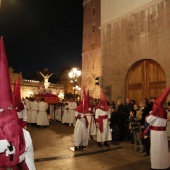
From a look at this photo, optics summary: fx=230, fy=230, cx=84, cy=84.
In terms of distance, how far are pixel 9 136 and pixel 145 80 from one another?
1112 centimetres

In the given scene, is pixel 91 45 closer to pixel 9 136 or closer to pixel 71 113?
pixel 71 113

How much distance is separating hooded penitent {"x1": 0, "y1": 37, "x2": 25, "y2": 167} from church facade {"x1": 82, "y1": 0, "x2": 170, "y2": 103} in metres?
9.79

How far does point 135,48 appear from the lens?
13266 mm

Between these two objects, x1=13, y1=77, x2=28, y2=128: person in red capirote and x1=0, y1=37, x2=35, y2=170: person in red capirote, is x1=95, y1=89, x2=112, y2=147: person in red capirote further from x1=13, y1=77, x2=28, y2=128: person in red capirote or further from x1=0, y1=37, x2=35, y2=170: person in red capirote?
x1=0, y1=37, x2=35, y2=170: person in red capirote

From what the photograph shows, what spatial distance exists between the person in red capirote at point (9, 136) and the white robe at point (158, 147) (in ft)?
14.3

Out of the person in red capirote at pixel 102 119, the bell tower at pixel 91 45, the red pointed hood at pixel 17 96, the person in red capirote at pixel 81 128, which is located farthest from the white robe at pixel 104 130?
the bell tower at pixel 91 45

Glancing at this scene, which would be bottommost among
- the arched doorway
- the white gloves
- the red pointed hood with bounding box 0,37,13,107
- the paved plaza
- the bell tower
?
the paved plaza

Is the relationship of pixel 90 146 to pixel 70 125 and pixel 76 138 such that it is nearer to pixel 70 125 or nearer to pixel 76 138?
pixel 76 138

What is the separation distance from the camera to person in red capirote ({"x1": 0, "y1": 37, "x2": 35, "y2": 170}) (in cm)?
269

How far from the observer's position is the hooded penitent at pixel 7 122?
270 cm

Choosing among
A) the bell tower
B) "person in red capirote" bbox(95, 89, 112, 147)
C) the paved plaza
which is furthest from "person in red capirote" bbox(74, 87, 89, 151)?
the bell tower

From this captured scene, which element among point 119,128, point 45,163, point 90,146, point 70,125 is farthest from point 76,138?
point 70,125

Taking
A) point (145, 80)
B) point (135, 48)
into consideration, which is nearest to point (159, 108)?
point (145, 80)

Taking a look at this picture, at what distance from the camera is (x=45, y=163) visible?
6953mm
